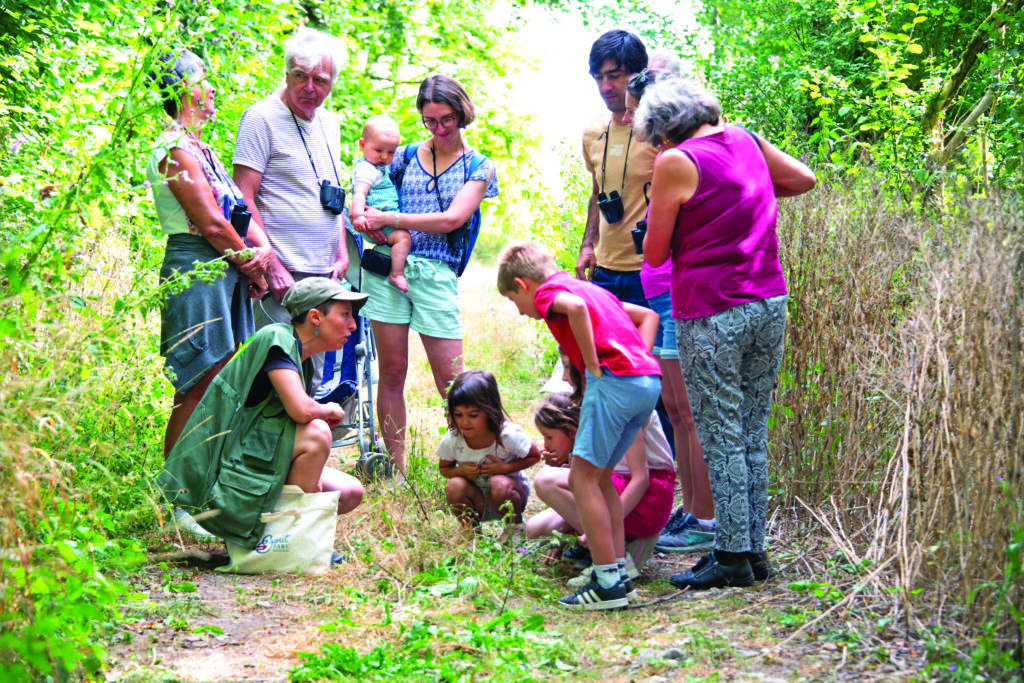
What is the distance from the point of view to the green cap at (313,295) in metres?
3.73

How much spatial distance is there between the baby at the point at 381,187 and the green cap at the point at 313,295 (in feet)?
2.70

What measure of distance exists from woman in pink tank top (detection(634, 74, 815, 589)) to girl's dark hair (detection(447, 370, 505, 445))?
0.91m

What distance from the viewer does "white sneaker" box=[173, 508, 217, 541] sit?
12.0ft

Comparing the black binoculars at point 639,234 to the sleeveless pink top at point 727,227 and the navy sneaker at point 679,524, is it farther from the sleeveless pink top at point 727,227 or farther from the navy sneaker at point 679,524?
the navy sneaker at point 679,524

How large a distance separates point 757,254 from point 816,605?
1.20 meters

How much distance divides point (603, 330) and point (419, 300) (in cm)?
155

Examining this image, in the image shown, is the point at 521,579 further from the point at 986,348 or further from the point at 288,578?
the point at 986,348

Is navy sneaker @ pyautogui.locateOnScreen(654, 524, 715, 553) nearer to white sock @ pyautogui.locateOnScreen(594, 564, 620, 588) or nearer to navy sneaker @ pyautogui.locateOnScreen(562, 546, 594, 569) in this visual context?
navy sneaker @ pyautogui.locateOnScreen(562, 546, 594, 569)

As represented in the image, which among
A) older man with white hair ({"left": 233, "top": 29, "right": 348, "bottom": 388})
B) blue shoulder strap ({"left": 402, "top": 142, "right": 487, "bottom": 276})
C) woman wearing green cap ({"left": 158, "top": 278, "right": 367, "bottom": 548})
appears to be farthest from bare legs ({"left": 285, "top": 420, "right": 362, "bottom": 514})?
blue shoulder strap ({"left": 402, "top": 142, "right": 487, "bottom": 276})

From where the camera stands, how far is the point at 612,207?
420 cm

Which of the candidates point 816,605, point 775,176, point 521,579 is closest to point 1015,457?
point 816,605

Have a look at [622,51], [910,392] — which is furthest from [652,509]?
[622,51]

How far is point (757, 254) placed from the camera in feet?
10.7

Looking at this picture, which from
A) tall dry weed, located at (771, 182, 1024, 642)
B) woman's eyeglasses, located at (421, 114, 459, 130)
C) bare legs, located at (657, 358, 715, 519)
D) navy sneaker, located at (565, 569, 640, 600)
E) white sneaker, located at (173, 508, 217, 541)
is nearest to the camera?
tall dry weed, located at (771, 182, 1024, 642)
